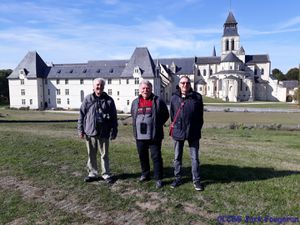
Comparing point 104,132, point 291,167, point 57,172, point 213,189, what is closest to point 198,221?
point 213,189

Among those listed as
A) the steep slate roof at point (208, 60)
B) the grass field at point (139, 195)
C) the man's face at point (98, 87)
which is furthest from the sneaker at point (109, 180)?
the steep slate roof at point (208, 60)

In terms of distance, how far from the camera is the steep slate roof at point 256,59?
9045cm

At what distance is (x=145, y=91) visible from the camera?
16.7 ft

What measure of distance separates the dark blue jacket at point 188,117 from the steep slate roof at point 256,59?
93947mm

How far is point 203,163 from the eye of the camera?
6.88 metres

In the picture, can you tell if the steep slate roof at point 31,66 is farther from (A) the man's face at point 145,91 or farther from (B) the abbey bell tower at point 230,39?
(B) the abbey bell tower at point 230,39

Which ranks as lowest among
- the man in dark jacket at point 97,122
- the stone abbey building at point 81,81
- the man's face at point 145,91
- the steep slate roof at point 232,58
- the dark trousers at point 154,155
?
the dark trousers at point 154,155

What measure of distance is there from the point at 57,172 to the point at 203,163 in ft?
11.6

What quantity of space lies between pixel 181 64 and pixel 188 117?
285 feet

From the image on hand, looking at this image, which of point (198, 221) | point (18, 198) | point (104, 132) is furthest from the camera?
point (104, 132)

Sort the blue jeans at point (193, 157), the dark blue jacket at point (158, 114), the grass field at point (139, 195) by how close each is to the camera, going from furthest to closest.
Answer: the dark blue jacket at point (158, 114) < the blue jeans at point (193, 157) < the grass field at point (139, 195)

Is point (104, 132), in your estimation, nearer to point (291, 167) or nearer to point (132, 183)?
point (132, 183)

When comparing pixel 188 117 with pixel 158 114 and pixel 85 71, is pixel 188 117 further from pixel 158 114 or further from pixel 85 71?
pixel 85 71

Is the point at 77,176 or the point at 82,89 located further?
the point at 82,89
